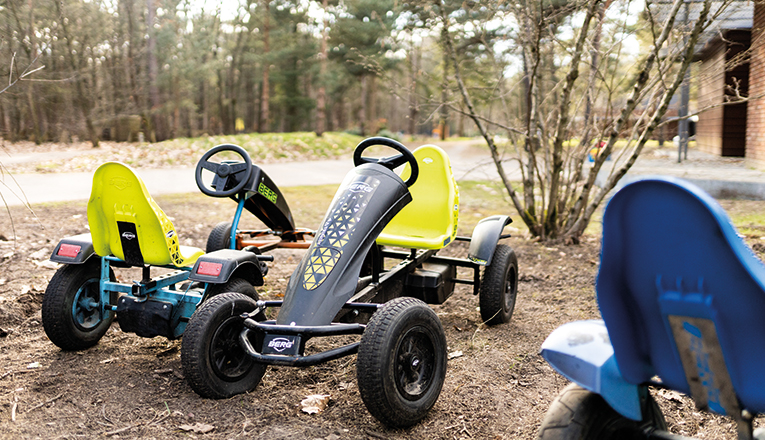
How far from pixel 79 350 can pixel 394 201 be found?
2304 mm

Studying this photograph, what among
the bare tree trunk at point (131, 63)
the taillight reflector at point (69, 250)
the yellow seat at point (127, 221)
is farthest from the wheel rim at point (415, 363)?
the bare tree trunk at point (131, 63)

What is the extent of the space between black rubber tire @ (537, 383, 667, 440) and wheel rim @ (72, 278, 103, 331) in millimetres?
3143

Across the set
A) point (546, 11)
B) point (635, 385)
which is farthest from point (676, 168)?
point (635, 385)

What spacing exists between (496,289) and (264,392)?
1.98 m

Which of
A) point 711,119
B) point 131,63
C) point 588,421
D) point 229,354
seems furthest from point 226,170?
point 131,63

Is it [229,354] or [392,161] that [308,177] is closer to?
[392,161]

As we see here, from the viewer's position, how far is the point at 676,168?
42.6ft

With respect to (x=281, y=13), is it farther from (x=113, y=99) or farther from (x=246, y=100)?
(x=246, y=100)

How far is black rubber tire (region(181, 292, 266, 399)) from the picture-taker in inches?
114

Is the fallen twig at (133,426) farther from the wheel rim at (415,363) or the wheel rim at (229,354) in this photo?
the wheel rim at (415,363)

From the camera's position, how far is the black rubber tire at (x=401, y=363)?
8.50 feet

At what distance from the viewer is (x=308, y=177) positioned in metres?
15.3

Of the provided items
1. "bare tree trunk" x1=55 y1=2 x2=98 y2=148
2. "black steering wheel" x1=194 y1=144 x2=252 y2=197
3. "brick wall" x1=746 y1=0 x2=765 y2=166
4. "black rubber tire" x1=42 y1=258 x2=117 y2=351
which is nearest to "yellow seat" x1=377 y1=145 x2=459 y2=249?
"black steering wheel" x1=194 y1=144 x2=252 y2=197

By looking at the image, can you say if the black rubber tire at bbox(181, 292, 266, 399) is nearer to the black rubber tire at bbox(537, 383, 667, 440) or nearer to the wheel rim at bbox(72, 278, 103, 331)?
the wheel rim at bbox(72, 278, 103, 331)
